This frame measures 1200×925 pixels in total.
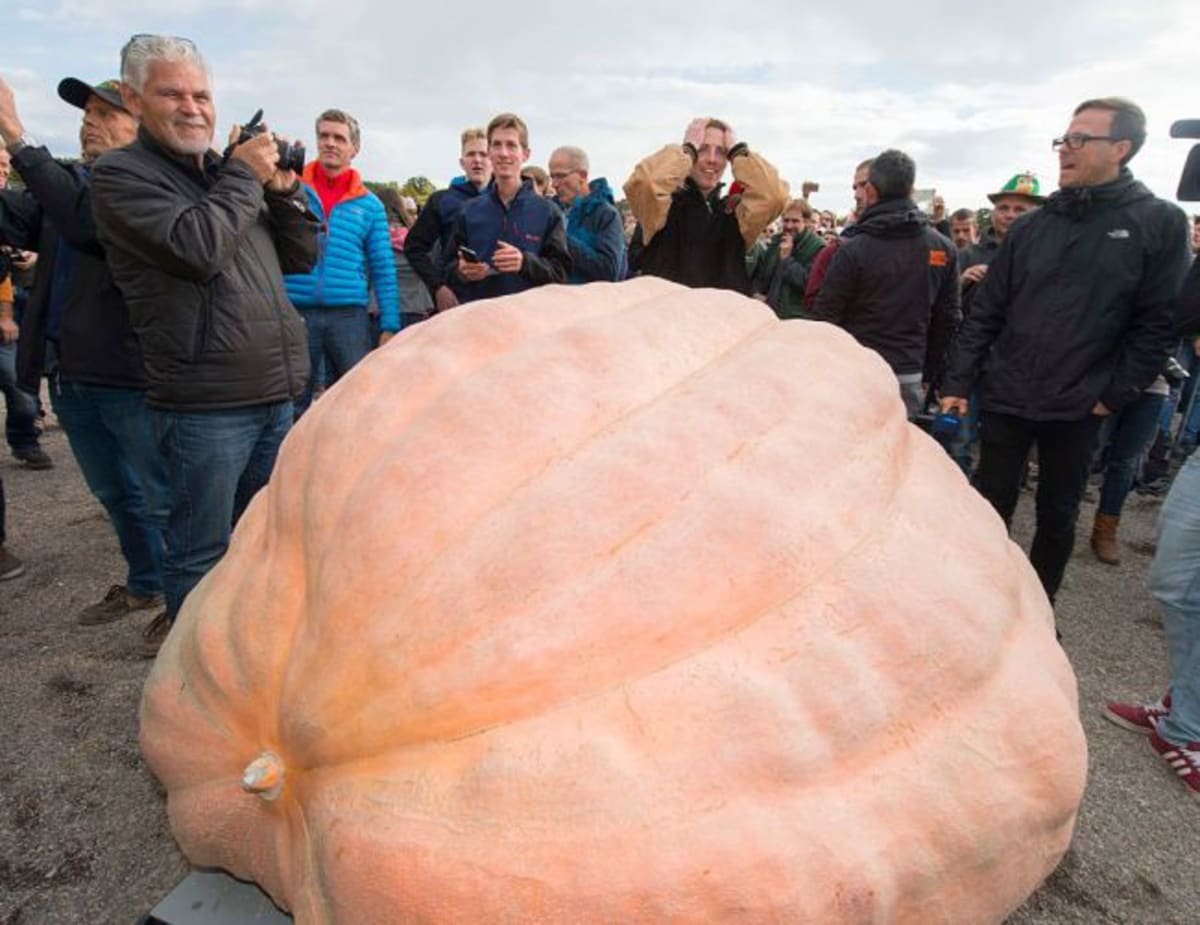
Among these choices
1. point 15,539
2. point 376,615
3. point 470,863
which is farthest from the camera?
point 15,539

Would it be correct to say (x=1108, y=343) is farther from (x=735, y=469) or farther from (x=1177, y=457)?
(x=1177, y=457)

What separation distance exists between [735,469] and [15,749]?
2567 millimetres

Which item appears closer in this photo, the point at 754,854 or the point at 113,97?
the point at 754,854

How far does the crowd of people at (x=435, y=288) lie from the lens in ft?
8.05

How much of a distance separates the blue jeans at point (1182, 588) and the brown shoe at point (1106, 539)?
2.22m

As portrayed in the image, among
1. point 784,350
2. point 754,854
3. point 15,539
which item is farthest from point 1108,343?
point 15,539

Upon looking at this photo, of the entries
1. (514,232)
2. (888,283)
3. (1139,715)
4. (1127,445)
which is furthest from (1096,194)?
(514,232)

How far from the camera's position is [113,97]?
2.91 m

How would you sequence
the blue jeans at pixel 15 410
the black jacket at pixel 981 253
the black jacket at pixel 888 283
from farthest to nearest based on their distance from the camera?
the black jacket at pixel 981 253 → the blue jeans at pixel 15 410 → the black jacket at pixel 888 283

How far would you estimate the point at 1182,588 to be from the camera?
8.63 feet

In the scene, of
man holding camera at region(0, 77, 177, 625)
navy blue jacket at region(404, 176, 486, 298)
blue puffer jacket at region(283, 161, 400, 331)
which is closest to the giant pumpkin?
man holding camera at region(0, 77, 177, 625)

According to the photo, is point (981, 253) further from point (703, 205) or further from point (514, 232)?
point (514, 232)

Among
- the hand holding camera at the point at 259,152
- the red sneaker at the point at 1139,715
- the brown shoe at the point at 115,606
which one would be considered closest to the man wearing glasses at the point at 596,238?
the hand holding camera at the point at 259,152

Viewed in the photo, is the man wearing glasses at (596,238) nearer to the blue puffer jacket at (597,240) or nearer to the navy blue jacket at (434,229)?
the blue puffer jacket at (597,240)
